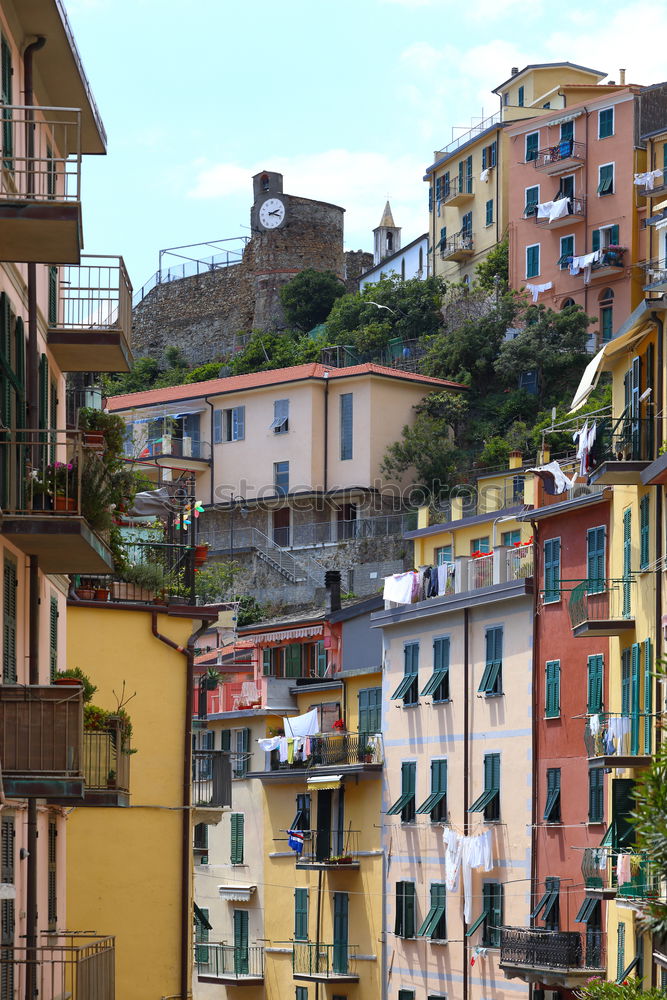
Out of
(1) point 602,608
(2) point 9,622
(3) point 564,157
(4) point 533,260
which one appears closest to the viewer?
(2) point 9,622

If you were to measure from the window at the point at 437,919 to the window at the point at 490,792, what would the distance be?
9.08ft

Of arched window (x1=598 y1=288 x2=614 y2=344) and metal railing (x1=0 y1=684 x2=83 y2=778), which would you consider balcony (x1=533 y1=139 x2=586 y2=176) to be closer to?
arched window (x1=598 y1=288 x2=614 y2=344)

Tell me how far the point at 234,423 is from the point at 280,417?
9.28 feet

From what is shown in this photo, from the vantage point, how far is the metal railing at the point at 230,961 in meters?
55.8

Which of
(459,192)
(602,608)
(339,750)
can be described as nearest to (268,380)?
(459,192)

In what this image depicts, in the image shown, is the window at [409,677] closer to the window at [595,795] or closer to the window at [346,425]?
the window at [595,795]

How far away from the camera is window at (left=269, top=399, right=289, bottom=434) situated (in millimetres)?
78312

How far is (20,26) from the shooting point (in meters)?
18.6

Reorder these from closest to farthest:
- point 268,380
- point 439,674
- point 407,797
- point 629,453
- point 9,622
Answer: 1. point 9,622
2. point 629,453
3. point 439,674
4. point 407,797
5. point 268,380

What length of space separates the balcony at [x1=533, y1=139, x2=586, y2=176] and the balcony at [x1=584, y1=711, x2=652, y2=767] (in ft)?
150

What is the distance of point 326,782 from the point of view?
52.5 meters

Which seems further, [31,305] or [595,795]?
[595,795]

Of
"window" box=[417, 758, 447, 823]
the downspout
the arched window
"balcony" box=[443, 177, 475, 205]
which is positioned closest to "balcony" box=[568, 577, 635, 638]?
the downspout

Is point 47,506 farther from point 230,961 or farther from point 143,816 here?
point 230,961
